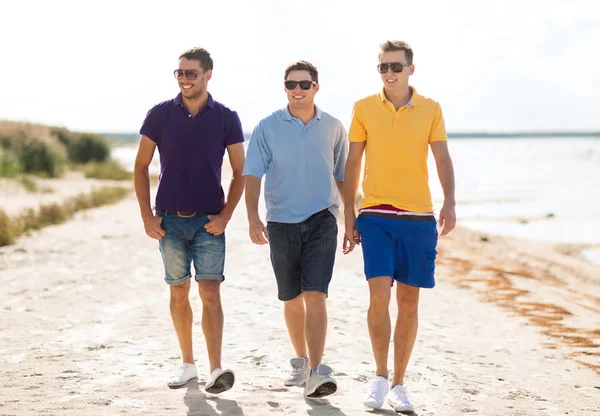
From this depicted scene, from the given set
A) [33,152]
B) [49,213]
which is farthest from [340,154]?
[33,152]

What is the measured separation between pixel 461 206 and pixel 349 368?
978 inches

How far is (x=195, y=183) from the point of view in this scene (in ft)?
16.6

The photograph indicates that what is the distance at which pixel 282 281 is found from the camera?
17.0 ft

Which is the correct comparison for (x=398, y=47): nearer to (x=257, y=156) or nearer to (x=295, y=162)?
(x=295, y=162)

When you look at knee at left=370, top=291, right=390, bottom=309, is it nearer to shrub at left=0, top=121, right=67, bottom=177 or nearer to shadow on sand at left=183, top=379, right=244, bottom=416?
shadow on sand at left=183, top=379, right=244, bottom=416

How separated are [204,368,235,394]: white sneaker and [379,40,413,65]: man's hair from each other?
2155 millimetres

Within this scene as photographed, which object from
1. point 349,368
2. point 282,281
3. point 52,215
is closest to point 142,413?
point 282,281

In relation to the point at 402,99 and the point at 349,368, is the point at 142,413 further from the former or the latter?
the point at 402,99

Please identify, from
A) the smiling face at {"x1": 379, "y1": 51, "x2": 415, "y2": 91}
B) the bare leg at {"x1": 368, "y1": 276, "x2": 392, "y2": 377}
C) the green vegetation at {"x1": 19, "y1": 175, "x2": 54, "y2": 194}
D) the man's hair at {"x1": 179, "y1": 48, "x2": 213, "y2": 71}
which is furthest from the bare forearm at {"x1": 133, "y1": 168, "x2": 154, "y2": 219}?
the green vegetation at {"x1": 19, "y1": 175, "x2": 54, "y2": 194}

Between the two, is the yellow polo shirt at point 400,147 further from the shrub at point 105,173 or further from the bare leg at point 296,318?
the shrub at point 105,173

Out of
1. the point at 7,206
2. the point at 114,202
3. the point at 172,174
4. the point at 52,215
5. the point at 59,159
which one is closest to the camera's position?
the point at 172,174

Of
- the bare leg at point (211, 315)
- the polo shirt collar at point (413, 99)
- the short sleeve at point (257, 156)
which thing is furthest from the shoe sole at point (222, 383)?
the polo shirt collar at point (413, 99)

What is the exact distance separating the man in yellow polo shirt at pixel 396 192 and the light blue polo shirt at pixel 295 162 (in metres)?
0.18

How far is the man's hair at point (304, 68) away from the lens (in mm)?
5043
